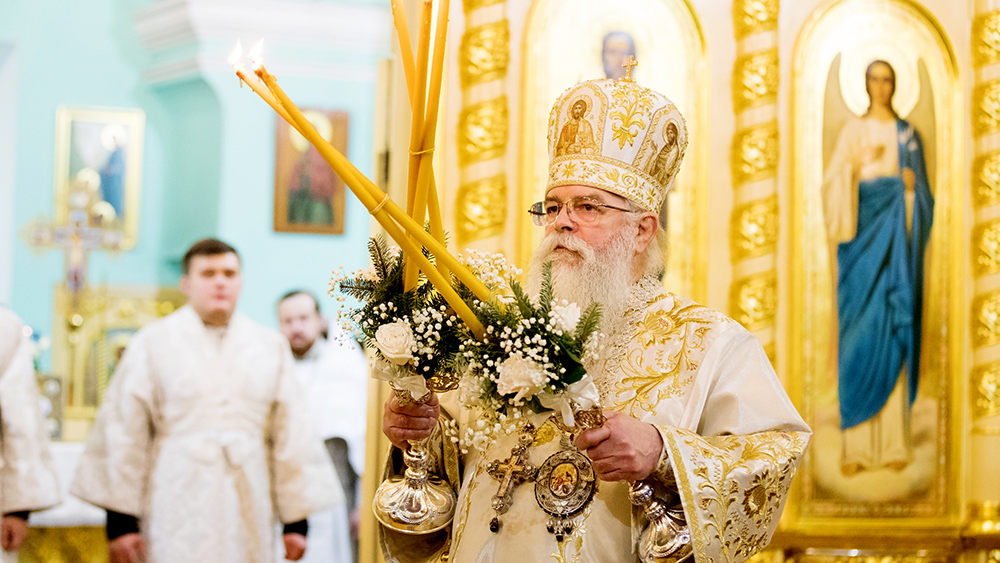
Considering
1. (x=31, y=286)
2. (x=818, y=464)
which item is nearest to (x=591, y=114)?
(x=818, y=464)

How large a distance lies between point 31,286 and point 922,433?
3.95m

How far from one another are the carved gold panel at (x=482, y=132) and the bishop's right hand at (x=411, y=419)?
210 centimetres

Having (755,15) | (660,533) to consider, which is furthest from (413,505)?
(755,15)

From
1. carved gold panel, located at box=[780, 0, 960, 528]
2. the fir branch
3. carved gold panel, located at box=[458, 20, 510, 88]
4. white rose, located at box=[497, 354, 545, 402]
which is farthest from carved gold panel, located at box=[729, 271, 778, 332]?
white rose, located at box=[497, 354, 545, 402]

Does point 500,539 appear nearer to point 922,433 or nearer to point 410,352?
point 410,352

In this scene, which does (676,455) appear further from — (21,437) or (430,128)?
(21,437)

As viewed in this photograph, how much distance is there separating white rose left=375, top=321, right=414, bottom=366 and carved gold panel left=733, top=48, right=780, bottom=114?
2.91 m

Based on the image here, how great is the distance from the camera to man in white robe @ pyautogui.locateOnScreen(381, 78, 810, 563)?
2.12m

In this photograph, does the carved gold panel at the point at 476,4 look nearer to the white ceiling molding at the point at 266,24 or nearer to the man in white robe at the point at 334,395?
the white ceiling molding at the point at 266,24

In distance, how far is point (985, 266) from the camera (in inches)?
179

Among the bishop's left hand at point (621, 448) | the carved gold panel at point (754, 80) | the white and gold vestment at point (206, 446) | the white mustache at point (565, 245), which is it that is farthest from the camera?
the carved gold panel at point (754, 80)

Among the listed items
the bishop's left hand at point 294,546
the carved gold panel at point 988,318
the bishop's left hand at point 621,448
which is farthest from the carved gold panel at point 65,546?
the carved gold panel at point 988,318

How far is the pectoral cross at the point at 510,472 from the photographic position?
7.55 feet

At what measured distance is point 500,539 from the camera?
7.63 ft
